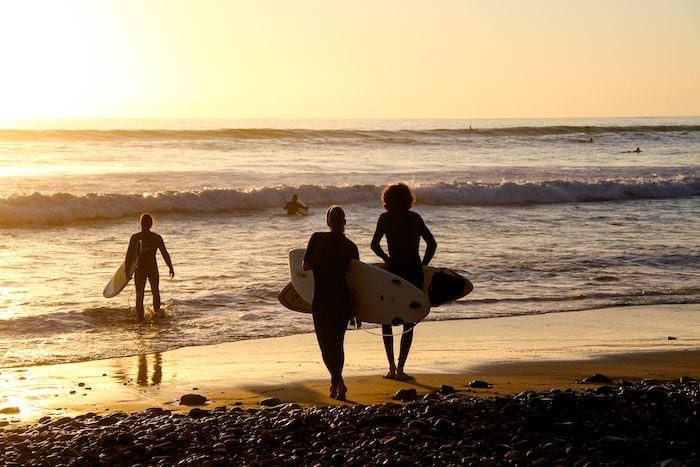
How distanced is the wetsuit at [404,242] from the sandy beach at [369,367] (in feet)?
3.16

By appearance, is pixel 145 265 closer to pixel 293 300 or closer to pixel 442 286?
pixel 293 300

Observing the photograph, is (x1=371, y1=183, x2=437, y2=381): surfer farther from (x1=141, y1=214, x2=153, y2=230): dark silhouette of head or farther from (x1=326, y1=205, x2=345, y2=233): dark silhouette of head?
(x1=141, y1=214, x2=153, y2=230): dark silhouette of head

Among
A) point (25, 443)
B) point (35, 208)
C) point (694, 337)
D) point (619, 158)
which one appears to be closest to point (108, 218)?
point (35, 208)

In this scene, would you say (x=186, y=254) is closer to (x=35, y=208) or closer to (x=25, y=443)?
(x=35, y=208)

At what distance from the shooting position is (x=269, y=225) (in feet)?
83.7

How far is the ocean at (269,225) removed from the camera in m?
13.4

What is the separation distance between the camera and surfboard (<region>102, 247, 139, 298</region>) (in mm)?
13758

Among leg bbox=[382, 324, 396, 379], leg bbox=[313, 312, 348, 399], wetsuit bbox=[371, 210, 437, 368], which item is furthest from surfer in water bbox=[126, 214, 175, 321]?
leg bbox=[313, 312, 348, 399]

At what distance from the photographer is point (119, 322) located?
13.1m

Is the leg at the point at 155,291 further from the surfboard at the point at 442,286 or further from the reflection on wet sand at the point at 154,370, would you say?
the surfboard at the point at 442,286

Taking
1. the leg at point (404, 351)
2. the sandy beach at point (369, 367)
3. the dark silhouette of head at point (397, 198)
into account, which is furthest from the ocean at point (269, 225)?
the dark silhouette of head at point (397, 198)

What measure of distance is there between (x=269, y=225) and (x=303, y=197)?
27.7 ft

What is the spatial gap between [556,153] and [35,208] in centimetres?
3884

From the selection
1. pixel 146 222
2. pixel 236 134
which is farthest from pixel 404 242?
pixel 236 134
